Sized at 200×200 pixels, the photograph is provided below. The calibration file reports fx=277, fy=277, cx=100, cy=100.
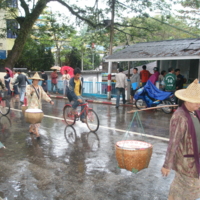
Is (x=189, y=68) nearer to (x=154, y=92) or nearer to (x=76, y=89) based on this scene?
(x=154, y=92)

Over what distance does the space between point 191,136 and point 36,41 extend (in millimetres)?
29249

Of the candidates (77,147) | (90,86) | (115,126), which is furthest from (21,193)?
(90,86)

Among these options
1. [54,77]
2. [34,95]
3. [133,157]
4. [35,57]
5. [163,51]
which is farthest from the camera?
[35,57]

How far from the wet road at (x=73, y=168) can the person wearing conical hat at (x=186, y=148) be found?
1144 millimetres

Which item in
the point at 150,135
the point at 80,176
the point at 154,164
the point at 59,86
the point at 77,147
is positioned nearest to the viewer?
the point at 80,176

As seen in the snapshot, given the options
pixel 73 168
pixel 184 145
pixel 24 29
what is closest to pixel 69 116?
pixel 73 168

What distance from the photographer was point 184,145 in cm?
297

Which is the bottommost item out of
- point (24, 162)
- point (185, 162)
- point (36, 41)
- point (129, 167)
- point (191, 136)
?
point (24, 162)

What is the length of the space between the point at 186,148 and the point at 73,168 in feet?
9.19

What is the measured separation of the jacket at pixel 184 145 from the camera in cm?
291

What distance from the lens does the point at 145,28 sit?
18.6 metres

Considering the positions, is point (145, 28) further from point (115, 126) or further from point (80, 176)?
point (80, 176)

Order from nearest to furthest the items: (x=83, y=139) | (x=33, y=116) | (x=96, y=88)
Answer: (x=33, y=116) → (x=83, y=139) → (x=96, y=88)

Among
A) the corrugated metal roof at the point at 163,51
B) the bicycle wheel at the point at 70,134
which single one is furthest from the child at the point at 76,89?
the corrugated metal roof at the point at 163,51
